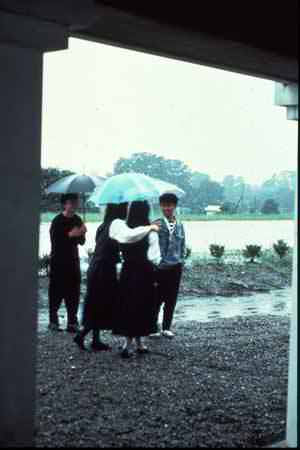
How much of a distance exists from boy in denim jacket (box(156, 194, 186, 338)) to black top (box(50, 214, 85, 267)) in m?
1.04

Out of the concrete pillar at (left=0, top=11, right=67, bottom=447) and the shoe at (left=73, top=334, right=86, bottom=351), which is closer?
the concrete pillar at (left=0, top=11, right=67, bottom=447)

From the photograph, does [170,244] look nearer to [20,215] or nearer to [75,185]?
[75,185]

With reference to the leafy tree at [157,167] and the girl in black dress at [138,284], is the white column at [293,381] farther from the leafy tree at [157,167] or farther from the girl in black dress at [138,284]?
the leafy tree at [157,167]

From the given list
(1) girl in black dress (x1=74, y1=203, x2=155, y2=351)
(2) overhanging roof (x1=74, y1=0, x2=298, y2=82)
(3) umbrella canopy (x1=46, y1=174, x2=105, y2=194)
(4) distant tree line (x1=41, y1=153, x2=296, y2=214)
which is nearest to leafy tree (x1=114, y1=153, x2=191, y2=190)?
(4) distant tree line (x1=41, y1=153, x2=296, y2=214)

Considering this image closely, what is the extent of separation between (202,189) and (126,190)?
9465mm

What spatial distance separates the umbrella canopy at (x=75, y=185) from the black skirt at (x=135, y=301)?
1.97 m

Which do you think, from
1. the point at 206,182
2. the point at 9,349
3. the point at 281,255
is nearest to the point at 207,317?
the point at 206,182

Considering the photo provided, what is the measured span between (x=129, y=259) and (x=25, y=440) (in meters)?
4.14

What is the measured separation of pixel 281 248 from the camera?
19.7 m

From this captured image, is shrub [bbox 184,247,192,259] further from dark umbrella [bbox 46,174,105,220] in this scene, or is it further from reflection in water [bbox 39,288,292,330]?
dark umbrella [bbox 46,174,105,220]

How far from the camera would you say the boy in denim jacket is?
939 centimetres

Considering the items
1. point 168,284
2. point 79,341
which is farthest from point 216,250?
point 79,341

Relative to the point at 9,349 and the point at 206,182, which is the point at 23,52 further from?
the point at 206,182

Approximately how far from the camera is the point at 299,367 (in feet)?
16.9
